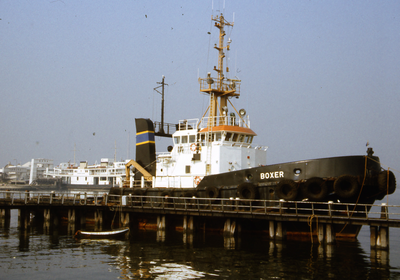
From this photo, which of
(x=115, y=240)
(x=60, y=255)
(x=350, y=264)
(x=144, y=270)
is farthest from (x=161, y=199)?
(x=350, y=264)

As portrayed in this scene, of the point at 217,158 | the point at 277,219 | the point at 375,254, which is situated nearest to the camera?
the point at 375,254

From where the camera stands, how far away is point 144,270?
13484mm

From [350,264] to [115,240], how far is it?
37.5 ft

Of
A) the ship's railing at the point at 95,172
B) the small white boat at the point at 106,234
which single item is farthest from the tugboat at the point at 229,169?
the ship's railing at the point at 95,172

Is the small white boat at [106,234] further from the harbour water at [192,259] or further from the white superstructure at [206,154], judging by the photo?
the white superstructure at [206,154]

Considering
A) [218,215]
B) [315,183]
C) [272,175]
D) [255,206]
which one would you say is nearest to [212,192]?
[218,215]

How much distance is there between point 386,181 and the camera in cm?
1571

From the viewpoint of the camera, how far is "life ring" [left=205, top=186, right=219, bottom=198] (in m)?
20.2

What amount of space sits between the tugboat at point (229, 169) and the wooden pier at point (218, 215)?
600mm

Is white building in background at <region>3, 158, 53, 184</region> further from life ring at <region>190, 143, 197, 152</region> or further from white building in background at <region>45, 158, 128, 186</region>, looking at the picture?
life ring at <region>190, 143, 197, 152</region>

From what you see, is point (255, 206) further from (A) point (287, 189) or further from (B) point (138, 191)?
(B) point (138, 191)

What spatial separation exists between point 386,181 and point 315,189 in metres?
2.88

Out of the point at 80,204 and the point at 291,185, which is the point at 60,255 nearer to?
the point at 80,204

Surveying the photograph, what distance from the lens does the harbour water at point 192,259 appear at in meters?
13.0
